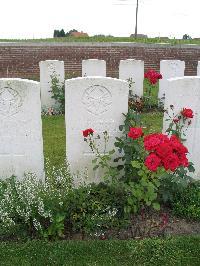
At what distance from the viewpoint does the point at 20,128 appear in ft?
15.0

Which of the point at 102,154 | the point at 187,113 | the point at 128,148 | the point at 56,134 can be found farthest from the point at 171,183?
the point at 56,134

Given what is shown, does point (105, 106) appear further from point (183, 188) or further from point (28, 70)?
point (28, 70)

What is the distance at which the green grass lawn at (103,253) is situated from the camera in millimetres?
3533

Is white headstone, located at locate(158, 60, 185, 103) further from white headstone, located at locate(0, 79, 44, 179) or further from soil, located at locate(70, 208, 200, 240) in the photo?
soil, located at locate(70, 208, 200, 240)

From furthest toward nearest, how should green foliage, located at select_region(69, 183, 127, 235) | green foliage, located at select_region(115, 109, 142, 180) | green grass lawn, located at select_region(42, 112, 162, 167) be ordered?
green grass lawn, located at select_region(42, 112, 162, 167), green foliage, located at select_region(115, 109, 142, 180), green foliage, located at select_region(69, 183, 127, 235)

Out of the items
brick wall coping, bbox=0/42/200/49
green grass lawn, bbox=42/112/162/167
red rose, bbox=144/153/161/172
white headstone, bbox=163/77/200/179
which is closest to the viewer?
red rose, bbox=144/153/161/172

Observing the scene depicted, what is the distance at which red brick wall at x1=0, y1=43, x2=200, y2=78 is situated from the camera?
49.4ft

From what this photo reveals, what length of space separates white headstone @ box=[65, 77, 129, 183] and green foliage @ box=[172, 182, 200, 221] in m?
1.00

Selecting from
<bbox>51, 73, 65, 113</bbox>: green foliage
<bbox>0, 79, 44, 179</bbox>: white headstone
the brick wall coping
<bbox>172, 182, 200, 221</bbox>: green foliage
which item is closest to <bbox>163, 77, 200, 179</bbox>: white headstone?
<bbox>172, 182, 200, 221</bbox>: green foliage

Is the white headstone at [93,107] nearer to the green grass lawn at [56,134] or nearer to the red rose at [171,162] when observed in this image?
the green grass lawn at [56,134]

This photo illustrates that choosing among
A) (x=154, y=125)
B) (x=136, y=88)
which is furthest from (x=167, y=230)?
(x=136, y=88)

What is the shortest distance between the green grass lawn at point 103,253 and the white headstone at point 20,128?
1.23 meters

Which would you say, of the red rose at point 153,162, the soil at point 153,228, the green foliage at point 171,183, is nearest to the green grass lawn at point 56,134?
the green foliage at point 171,183

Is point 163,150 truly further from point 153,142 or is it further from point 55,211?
point 55,211
